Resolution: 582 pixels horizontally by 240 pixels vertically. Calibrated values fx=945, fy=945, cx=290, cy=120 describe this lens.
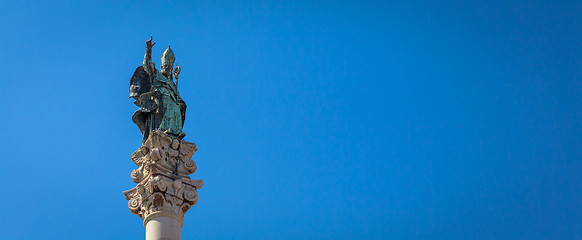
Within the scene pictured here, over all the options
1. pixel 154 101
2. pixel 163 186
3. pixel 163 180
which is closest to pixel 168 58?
pixel 154 101

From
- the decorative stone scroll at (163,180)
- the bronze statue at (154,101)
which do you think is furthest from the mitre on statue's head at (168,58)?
the decorative stone scroll at (163,180)

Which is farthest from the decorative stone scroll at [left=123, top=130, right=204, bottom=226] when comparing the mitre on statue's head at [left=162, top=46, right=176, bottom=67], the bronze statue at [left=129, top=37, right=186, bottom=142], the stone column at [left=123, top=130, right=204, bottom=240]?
the mitre on statue's head at [left=162, top=46, right=176, bottom=67]

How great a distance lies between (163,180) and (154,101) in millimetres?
3134

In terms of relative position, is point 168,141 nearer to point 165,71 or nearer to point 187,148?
point 187,148

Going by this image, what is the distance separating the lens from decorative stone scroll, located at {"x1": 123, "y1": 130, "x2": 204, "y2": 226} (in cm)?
2523

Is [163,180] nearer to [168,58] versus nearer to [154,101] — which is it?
[154,101]

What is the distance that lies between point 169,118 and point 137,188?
2.60 m

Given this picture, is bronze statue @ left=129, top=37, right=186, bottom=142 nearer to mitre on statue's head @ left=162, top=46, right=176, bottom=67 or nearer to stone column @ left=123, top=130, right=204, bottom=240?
mitre on statue's head @ left=162, top=46, right=176, bottom=67

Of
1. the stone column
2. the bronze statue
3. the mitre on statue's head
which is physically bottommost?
the stone column

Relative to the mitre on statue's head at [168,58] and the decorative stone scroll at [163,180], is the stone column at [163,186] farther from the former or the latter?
the mitre on statue's head at [168,58]

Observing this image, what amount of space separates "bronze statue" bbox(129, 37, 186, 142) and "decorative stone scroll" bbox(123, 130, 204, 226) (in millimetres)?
733

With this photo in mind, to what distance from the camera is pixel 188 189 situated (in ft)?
85.3

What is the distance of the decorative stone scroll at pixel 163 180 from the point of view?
2523 centimetres

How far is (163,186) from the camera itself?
2538 centimetres
